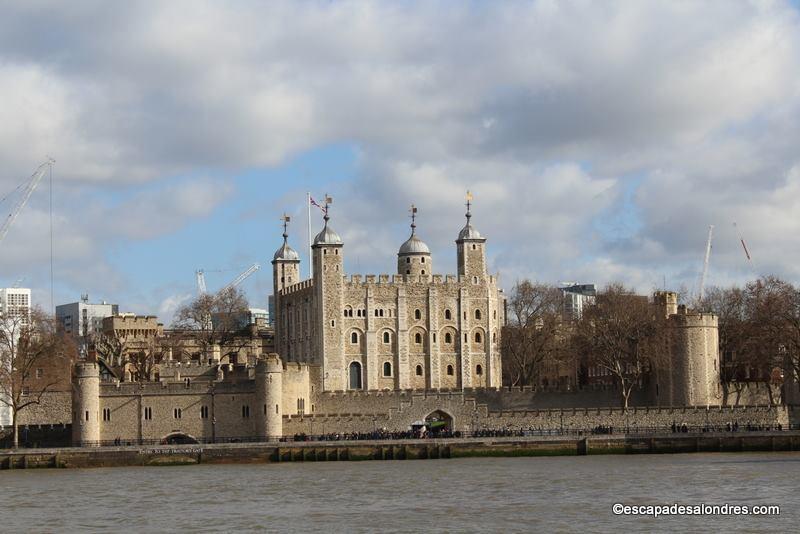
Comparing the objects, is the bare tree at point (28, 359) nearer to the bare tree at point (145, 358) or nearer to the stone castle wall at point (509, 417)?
the bare tree at point (145, 358)

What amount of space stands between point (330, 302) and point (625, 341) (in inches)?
913

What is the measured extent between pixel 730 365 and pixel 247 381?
3555cm

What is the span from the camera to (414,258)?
125812 millimetres

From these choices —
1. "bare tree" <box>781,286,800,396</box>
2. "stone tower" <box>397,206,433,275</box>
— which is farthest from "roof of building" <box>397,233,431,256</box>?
"bare tree" <box>781,286,800,396</box>

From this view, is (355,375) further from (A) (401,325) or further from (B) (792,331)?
(B) (792,331)

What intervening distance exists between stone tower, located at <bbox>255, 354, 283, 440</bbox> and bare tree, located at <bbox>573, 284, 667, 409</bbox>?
21.0 meters

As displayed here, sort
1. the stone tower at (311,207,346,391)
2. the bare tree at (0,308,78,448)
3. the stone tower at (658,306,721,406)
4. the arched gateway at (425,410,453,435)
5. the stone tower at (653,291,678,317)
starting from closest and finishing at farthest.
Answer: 1. the arched gateway at (425,410,453,435)
2. the bare tree at (0,308,78,448)
3. the stone tower at (658,306,721,406)
4. the stone tower at (653,291,678,317)
5. the stone tower at (311,207,346,391)

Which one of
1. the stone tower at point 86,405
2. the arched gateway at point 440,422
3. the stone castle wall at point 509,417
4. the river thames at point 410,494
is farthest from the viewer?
the arched gateway at point 440,422

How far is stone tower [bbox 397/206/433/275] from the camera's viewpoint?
126m

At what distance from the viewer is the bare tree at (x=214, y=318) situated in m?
134

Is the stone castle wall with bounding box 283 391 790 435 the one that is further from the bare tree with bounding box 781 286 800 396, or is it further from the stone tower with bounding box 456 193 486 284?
the stone tower with bounding box 456 193 486 284

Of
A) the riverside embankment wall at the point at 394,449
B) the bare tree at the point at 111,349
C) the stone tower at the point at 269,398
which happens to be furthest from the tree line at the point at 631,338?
the bare tree at the point at 111,349

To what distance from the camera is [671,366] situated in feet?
337

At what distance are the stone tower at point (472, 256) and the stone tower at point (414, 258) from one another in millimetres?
3205
